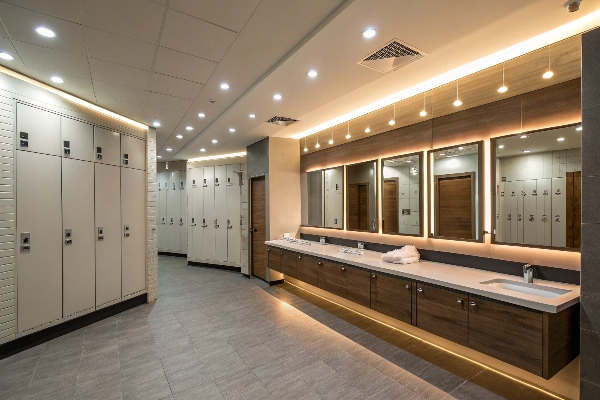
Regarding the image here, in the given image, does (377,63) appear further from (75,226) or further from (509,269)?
(75,226)

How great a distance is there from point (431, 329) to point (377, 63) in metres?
2.60

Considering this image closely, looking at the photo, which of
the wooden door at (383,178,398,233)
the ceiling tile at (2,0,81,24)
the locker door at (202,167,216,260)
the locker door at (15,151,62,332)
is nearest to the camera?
the ceiling tile at (2,0,81,24)

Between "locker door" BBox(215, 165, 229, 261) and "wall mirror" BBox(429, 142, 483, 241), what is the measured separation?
215 inches

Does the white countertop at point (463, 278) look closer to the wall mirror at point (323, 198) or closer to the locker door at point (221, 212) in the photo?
the wall mirror at point (323, 198)

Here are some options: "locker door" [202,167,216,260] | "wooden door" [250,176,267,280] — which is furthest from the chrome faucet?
"locker door" [202,167,216,260]

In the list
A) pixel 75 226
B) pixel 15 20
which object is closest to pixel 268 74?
pixel 15 20

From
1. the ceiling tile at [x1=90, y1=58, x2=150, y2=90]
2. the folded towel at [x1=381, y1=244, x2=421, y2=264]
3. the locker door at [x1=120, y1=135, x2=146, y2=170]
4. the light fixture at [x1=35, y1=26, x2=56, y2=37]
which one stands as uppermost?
the light fixture at [x1=35, y1=26, x2=56, y2=37]

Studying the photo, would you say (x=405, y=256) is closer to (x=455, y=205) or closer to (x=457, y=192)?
(x=455, y=205)

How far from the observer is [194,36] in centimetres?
241

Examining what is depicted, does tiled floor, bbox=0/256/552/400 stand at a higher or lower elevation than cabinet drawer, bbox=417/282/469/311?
lower

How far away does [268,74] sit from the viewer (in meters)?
3.05

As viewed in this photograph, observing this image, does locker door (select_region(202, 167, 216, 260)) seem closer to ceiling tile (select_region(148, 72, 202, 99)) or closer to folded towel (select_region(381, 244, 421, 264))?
ceiling tile (select_region(148, 72, 202, 99))

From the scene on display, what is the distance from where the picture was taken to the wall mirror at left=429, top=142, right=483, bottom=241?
3043mm

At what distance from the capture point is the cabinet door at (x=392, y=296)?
2949mm
